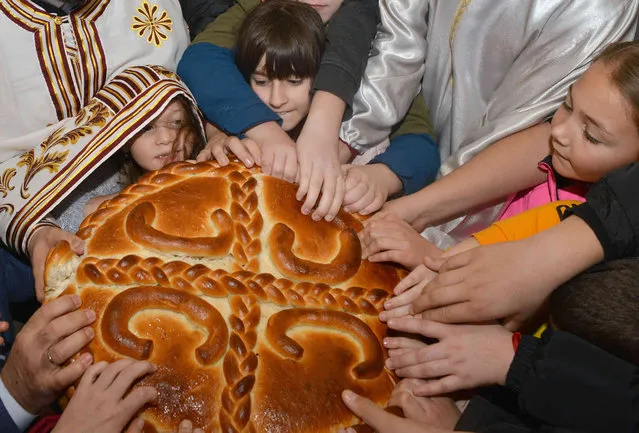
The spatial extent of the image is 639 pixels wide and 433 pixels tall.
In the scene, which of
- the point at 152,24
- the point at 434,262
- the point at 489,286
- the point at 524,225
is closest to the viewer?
the point at 489,286

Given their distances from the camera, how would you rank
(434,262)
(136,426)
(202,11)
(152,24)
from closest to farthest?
(136,426) → (434,262) → (152,24) → (202,11)

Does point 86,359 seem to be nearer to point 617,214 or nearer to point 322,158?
point 322,158

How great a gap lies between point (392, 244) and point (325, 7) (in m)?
0.74

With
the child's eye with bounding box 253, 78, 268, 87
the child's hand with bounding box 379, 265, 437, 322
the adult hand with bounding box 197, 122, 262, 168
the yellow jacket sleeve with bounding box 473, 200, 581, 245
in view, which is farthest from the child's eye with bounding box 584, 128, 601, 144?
the child's eye with bounding box 253, 78, 268, 87

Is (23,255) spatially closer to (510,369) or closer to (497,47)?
(510,369)

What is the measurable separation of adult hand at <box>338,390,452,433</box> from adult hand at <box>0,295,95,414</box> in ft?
1.40

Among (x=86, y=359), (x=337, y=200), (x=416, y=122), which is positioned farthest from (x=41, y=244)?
(x=416, y=122)

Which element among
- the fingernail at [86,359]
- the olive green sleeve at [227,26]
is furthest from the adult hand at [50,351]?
the olive green sleeve at [227,26]

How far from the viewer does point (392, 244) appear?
1.22 meters

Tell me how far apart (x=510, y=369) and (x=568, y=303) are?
0.49 feet

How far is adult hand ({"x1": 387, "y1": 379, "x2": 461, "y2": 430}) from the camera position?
1055 millimetres

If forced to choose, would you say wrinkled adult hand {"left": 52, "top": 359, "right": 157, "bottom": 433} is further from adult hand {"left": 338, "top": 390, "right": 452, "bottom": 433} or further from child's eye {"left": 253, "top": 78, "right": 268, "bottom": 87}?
child's eye {"left": 253, "top": 78, "right": 268, "bottom": 87}

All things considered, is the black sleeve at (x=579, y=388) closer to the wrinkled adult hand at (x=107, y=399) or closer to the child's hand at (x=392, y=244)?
the child's hand at (x=392, y=244)

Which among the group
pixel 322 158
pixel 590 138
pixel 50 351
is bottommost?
pixel 50 351
